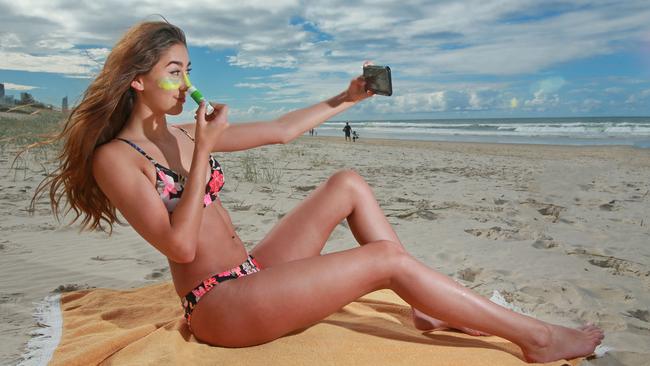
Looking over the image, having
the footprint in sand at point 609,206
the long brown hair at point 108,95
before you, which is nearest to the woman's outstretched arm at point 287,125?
the long brown hair at point 108,95

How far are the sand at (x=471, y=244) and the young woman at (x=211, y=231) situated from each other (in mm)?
924

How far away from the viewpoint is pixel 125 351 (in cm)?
249

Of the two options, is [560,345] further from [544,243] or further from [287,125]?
[544,243]

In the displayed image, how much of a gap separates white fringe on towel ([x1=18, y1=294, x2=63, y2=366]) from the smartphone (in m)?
2.17

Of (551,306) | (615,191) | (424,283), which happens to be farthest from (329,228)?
(615,191)

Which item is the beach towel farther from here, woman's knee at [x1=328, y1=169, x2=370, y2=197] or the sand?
woman's knee at [x1=328, y1=169, x2=370, y2=197]

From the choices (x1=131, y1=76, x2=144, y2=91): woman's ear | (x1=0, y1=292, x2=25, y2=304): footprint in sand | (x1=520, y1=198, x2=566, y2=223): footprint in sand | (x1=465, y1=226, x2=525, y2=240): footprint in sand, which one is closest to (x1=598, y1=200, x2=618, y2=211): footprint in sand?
(x1=520, y1=198, x2=566, y2=223): footprint in sand

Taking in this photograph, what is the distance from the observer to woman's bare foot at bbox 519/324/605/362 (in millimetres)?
2309

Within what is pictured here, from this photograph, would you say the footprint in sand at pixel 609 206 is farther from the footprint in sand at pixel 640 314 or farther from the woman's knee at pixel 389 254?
the woman's knee at pixel 389 254

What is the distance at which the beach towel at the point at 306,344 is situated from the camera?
87.7 inches

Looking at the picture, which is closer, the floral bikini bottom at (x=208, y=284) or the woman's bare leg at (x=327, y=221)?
the floral bikini bottom at (x=208, y=284)

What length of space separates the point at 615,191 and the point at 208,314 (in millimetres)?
7413

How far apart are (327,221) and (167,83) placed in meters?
1.03

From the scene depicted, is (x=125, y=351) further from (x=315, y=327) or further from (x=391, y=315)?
(x=391, y=315)
